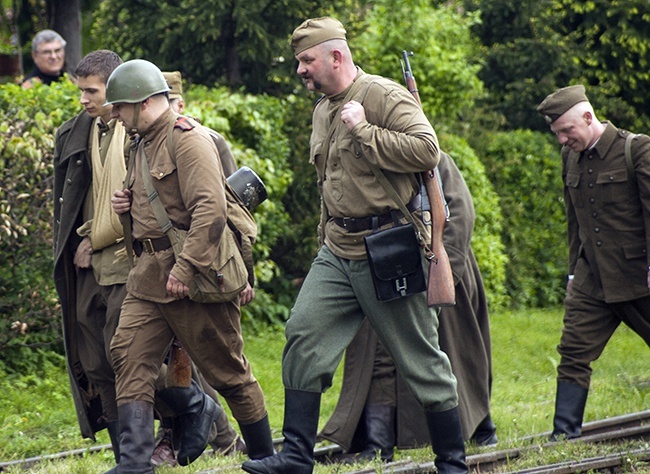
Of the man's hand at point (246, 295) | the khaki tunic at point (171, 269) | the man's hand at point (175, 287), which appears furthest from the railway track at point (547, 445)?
the man's hand at point (175, 287)

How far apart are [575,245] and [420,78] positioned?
6.35 meters

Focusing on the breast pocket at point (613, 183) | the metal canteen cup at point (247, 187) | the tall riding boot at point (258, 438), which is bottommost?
the tall riding boot at point (258, 438)

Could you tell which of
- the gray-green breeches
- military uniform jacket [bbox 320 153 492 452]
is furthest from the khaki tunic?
military uniform jacket [bbox 320 153 492 452]

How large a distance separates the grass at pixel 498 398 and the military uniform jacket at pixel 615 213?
109cm

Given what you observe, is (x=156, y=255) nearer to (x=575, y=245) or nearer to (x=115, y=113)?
(x=115, y=113)

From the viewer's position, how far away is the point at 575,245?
808 cm

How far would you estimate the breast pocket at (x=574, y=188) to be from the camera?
7.84 m

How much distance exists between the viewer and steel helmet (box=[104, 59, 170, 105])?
19.9ft

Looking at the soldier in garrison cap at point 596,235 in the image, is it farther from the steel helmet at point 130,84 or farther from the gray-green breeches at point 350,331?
the steel helmet at point 130,84

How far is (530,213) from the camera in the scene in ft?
53.0

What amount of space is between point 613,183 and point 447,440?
7.62ft

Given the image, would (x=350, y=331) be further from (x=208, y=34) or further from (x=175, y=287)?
(x=208, y=34)

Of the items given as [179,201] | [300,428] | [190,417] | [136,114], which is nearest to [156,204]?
[179,201]

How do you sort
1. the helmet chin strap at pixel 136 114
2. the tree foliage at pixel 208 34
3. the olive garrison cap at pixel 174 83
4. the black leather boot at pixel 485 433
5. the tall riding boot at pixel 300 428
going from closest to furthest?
the tall riding boot at pixel 300 428 < the helmet chin strap at pixel 136 114 < the olive garrison cap at pixel 174 83 < the black leather boot at pixel 485 433 < the tree foliage at pixel 208 34
